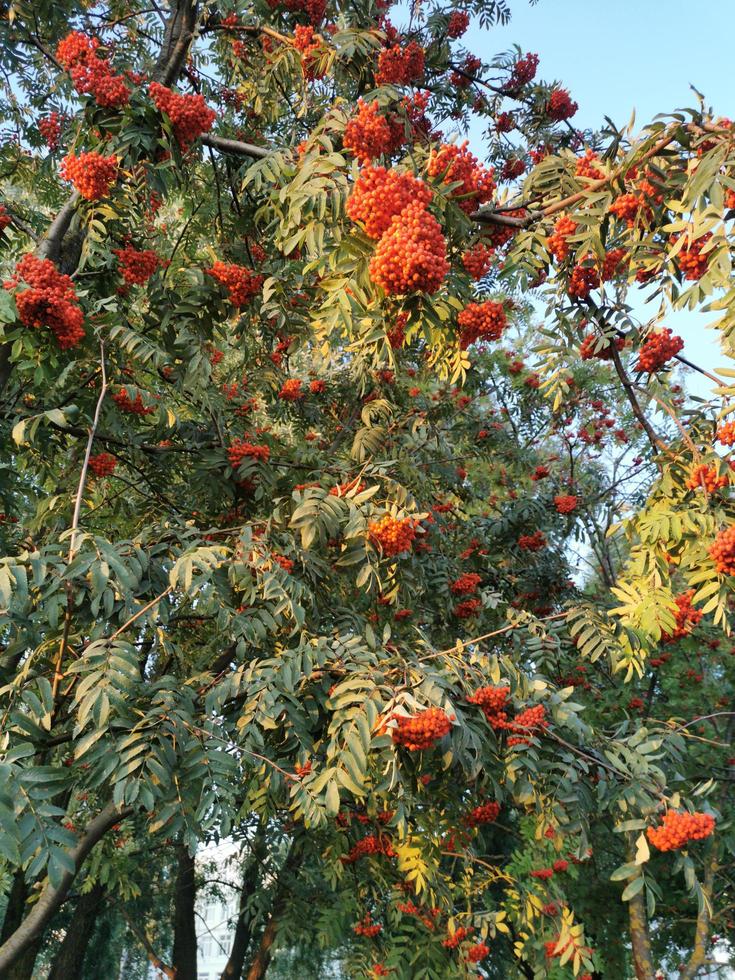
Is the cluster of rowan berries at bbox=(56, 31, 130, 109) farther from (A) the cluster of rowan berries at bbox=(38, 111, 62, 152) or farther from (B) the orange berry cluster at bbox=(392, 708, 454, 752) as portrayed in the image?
(B) the orange berry cluster at bbox=(392, 708, 454, 752)

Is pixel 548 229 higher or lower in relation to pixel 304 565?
higher

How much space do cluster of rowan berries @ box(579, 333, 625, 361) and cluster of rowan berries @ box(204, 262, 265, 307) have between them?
2.07 m

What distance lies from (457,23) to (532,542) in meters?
4.53

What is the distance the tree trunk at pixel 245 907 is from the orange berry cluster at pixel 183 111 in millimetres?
6909

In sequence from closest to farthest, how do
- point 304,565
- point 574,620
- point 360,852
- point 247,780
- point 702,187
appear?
point 702,187 → point 304,565 → point 574,620 → point 247,780 → point 360,852

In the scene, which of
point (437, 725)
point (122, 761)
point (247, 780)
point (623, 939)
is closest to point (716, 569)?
point (437, 725)

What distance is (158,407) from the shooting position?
14.4 ft

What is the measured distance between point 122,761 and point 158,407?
6.75ft

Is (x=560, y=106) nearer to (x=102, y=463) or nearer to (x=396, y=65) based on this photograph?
(x=396, y=65)

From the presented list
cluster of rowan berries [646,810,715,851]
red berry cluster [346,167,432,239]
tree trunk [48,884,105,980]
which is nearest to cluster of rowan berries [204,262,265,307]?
red berry cluster [346,167,432,239]

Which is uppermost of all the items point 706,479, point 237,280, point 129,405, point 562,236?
point 237,280

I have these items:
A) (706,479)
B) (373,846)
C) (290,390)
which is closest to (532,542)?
(290,390)

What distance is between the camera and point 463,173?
118 inches

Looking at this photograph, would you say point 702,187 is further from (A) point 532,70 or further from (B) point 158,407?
(A) point 532,70
